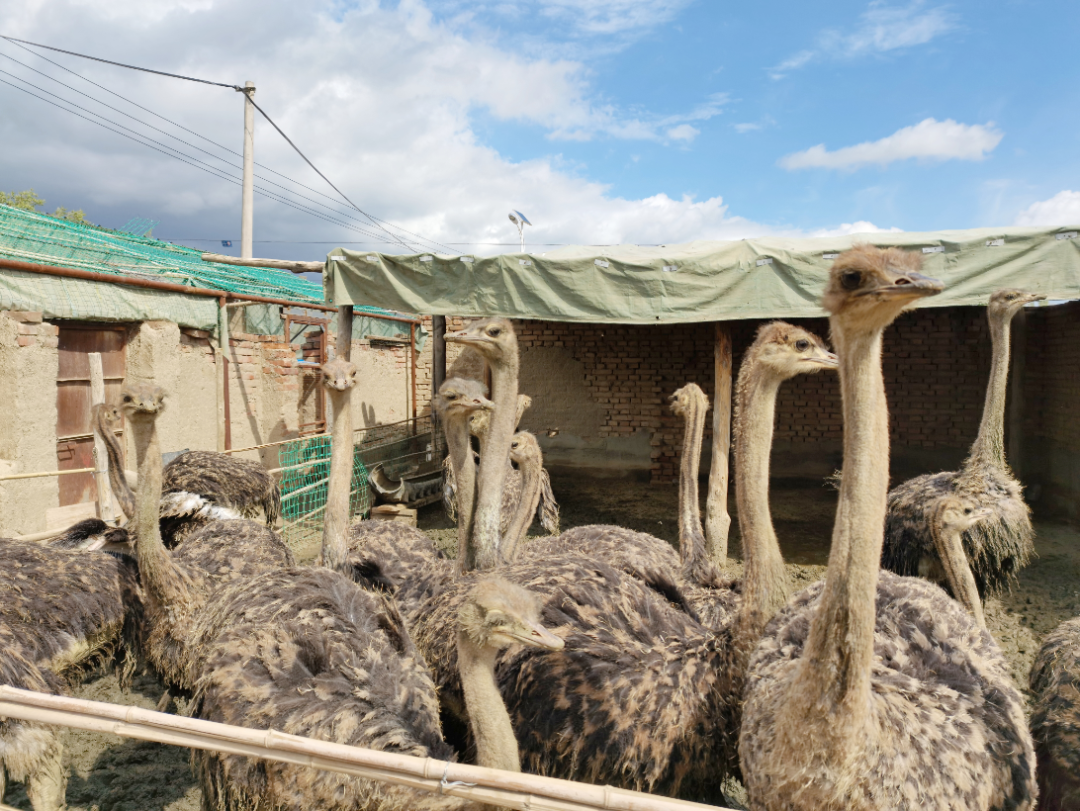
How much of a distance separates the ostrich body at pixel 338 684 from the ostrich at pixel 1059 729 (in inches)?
63.9

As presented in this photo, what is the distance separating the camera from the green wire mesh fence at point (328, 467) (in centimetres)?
739

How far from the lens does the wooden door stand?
7129 millimetres

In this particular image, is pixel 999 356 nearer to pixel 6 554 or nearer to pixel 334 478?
pixel 334 478

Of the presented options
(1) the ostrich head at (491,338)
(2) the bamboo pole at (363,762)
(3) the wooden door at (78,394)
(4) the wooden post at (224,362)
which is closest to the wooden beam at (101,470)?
(3) the wooden door at (78,394)

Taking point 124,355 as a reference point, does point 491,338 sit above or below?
below

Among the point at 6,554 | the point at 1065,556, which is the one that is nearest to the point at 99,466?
the point at 6,554

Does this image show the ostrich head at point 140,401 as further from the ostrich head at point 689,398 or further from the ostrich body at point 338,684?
the ostrich head at point 689,398

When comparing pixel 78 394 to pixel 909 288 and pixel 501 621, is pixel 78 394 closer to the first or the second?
pixel 501 621

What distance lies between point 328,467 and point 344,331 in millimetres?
1955

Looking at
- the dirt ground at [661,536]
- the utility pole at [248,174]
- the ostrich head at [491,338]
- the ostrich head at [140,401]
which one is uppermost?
the utility pole at [248,174]

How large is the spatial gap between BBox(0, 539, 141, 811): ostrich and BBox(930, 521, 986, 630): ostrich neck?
404cm

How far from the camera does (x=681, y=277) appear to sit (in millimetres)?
6484

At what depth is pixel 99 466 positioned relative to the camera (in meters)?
5.44

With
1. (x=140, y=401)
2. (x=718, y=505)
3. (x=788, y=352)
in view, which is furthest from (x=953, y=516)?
(x=140, y=401)
